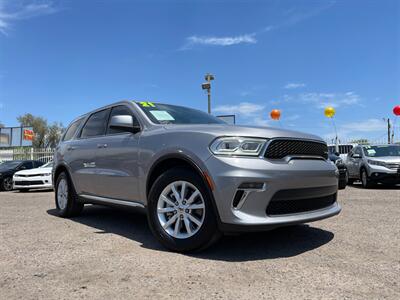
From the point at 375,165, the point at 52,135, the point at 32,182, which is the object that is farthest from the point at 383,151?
the point at 52,135

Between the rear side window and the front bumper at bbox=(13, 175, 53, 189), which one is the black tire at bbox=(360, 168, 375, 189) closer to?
the rear side window

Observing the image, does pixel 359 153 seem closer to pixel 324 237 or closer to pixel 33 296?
pixel 324 237

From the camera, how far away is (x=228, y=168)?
11.8 ft

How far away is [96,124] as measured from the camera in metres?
5.97

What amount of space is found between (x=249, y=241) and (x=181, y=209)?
984 millimetres

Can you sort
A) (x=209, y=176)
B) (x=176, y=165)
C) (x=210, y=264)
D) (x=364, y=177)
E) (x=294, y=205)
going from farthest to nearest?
(x=364, y=177) < (x=176, y=165) < (x=294, y=205) < (x=209, y=176) < (x=210, y=264)

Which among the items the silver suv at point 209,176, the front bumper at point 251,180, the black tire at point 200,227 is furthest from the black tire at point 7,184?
the front bumper at point 251,180

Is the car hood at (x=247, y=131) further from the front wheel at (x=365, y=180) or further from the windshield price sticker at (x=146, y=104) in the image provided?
the front wheel at (x=365, y=180)

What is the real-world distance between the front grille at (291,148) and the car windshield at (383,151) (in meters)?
9.09

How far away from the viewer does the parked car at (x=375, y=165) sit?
11.5 meters

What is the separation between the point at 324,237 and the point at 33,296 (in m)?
3.17

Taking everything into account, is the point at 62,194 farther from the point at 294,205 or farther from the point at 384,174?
the point at 384,174

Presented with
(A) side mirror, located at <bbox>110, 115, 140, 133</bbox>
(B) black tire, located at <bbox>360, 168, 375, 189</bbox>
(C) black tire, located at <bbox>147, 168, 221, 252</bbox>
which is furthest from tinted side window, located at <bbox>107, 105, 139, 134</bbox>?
(B) black tire, located at <bbox>360, 168, 375, 189</bbox>

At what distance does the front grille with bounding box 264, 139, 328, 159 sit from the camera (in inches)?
148
